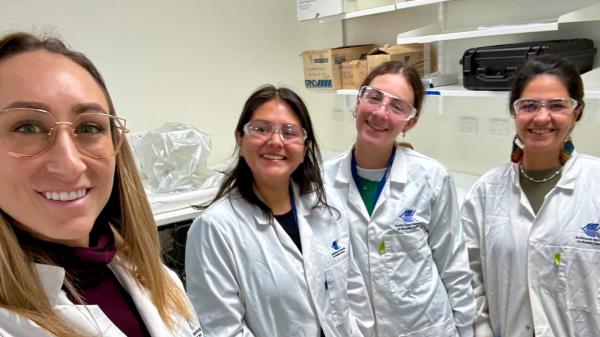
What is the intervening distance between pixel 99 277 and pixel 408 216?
3.41 feet

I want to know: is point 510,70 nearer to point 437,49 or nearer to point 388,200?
point 437,49

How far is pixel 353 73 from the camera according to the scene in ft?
9.04

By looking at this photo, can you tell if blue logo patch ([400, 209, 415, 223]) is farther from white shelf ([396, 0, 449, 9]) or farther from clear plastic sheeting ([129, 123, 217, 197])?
clear plastic sheeting ([129, 123, 217, 197])

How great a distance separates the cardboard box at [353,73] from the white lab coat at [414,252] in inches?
50.1

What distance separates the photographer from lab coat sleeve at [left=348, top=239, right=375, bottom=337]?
1429 mm

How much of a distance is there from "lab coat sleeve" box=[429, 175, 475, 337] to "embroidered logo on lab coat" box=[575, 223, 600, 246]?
0.37m

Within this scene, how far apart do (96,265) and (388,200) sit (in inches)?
39.8

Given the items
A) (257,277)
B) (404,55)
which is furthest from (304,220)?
(404,55)

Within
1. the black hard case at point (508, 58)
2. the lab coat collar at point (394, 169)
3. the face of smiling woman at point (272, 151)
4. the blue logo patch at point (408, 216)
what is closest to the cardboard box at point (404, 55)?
the black hard case at point (508, 58)

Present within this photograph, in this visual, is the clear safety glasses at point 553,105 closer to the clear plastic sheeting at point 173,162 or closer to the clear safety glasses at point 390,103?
the clear safety glasses at point 390,103

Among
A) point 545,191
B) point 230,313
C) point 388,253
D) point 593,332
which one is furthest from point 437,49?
point 230,313

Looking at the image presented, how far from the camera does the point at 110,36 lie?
9.72ft

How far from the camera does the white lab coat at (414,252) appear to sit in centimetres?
147

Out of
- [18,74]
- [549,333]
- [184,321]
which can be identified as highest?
[18,74]
